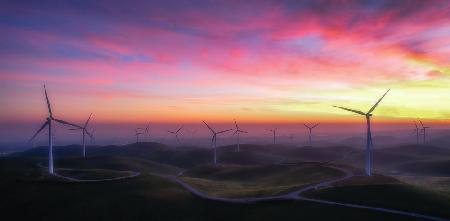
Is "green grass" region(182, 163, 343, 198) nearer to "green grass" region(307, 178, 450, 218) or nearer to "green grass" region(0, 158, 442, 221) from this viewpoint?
"green grass" region(0, 158, 442, 221)

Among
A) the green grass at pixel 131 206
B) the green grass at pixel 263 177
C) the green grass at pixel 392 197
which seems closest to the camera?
the green grass at pixel 392 197

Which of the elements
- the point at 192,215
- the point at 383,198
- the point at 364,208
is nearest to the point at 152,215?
the point at 192,215

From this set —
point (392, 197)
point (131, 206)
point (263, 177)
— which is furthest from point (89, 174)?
point (392, 197)

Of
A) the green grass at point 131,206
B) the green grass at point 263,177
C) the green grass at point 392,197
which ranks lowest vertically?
the green grass at point 263,177

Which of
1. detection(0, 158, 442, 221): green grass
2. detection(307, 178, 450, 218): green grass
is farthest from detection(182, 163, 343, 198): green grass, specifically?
detection(307, 178, 450, 218): green grass

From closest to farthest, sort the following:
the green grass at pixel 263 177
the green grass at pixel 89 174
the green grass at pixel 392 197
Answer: the green grass at pixel 392 197 → the green grass at pixel 89 174 → the green grass at pixel 263 177

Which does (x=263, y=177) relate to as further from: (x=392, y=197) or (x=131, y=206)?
(x=392, y=197)

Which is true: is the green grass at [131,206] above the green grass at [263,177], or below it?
above

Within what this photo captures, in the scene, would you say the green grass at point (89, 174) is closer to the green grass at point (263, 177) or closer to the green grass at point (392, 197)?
the green grass at point (263, 177)

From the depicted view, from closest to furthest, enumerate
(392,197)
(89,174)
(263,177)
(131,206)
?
(392,197), (131,206), (89,174), (263,177)

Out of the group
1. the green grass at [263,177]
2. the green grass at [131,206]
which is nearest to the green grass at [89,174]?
the green grass at [131,206]

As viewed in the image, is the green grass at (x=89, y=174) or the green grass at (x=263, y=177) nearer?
the green grass at (x=89, y=174)
